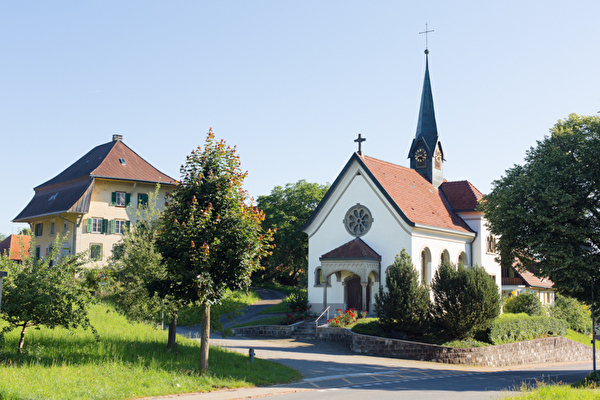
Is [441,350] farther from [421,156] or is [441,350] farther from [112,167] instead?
[112,167]

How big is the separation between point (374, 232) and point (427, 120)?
14480 mm

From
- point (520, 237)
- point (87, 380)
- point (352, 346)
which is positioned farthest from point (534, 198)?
point (87, 380)

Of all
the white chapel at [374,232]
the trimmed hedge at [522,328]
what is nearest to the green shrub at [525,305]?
the trimmed hedge at [522,328]

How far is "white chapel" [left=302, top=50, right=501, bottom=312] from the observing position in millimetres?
35438

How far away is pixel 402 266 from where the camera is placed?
28734 mm

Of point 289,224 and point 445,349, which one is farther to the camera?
point 289,224

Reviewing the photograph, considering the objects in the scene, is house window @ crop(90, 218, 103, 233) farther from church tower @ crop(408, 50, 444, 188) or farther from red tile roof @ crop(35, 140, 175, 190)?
church tower @ crop(408, 50, 444, 188)

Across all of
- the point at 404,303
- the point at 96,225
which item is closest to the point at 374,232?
the point at 404,303

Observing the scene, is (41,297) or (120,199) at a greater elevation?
(120,199)

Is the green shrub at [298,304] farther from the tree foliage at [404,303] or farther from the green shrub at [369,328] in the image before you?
the tree foliage at [404,303]

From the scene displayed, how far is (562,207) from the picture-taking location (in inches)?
942

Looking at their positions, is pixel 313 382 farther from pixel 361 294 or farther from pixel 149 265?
pixel 361 294

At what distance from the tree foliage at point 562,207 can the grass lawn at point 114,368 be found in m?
12.6

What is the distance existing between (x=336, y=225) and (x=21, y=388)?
27.3 meters
